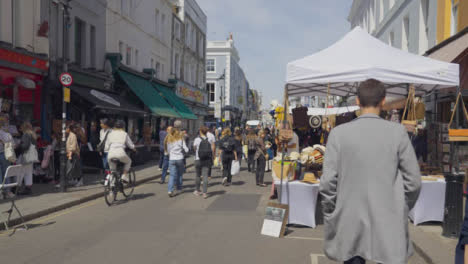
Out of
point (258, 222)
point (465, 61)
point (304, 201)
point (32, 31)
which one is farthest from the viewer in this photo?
point (32, 31)

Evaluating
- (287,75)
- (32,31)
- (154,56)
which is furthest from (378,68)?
(154,56)

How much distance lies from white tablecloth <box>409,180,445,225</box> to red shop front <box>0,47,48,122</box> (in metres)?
11.2

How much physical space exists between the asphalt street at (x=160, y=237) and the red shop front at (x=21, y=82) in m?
5.09

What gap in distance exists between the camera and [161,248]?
6195 millimetres

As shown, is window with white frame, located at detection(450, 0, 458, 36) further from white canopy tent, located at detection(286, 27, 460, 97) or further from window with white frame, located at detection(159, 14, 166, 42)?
window with white frame, located at detection(159, 14, 166, 42)

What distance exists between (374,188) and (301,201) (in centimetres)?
471

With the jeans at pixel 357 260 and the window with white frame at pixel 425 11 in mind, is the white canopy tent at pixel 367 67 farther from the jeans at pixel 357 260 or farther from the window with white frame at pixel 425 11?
the window with white frame at pixel 425 11

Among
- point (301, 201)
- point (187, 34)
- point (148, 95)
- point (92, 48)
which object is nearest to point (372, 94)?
point (301, 201)

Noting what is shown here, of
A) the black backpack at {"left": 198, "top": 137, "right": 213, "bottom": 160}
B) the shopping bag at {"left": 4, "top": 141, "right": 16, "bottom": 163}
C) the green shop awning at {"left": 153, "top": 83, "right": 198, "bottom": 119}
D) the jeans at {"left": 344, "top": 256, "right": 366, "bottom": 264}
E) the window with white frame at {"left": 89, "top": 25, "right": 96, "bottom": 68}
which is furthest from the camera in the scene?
the green shop awning at {"left": 153, "top": 83, "right": 198, "bottom": 119}

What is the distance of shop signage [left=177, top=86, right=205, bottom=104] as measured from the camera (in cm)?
3273

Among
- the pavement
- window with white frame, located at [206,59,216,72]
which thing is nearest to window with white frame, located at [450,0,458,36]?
the pavement

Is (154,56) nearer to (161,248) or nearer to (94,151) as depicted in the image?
(94,151)

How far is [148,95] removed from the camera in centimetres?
2278

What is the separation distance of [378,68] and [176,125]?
218 inches
